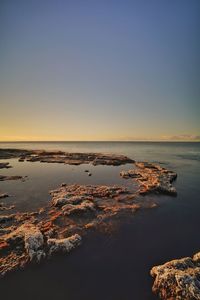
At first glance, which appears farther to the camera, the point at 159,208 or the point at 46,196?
the point at 46,196

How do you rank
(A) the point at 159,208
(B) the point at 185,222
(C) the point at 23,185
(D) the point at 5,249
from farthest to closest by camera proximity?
(C) the point at 23,185
(A) the point at 159,208
(B) the point at 185,222
(D) the point at 5,249

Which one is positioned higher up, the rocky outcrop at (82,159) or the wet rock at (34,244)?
the rocky outcrop at (82,159)

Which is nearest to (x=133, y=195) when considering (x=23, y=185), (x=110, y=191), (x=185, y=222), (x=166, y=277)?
(x=110, y=191)

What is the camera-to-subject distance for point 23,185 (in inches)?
1085

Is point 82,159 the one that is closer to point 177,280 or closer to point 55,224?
point 55,224

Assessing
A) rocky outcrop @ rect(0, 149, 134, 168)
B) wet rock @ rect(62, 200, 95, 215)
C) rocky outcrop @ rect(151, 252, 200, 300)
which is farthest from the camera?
rocky outcrop @ rect(0, 149, 134, 168)

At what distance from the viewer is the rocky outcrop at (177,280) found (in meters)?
8.18

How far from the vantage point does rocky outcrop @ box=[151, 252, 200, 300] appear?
26.8ft

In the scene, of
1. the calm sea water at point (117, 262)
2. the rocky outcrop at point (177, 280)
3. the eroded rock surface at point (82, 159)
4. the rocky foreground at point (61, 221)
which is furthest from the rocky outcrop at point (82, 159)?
the rocky outcrop at point (177, 280)

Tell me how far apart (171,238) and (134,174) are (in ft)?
72.9

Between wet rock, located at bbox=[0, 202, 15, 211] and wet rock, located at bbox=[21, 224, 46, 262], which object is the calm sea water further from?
wet rock, located at bbox=[0, 202, 15, 211]

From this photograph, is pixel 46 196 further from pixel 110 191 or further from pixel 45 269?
pixel 45 269

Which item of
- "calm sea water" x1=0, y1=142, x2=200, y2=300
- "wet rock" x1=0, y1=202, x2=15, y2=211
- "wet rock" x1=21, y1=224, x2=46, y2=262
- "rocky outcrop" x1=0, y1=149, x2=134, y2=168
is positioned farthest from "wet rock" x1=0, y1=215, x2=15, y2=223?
"rocky outcrop" x1=0, y1=149, x2=134, y2=168

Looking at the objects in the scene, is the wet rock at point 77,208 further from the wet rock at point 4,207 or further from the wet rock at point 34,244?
the wet rock at point 4,207
